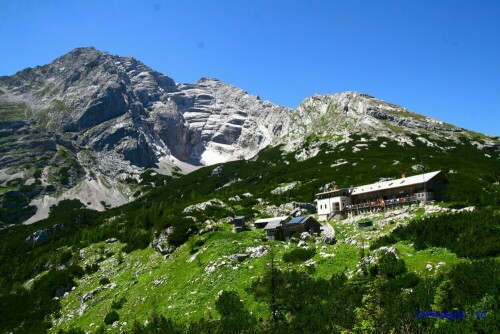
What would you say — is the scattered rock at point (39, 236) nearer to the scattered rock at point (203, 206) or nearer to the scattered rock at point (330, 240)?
the scattered rock at point (203, 206)

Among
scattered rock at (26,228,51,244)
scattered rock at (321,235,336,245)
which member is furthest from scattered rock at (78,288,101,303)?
scattered rock at (26,228,51,244)

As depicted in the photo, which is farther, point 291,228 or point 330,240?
point 291,228

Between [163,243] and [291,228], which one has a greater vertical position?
[291,228]

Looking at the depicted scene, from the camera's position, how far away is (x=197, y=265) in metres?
48.1

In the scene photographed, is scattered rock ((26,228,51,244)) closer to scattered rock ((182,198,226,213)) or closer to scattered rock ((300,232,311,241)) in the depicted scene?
scattered rock ((182,198,226,213))

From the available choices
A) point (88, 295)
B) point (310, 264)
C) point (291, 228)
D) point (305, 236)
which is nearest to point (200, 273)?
point (310, 264)

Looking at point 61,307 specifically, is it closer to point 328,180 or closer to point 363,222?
point 363,222

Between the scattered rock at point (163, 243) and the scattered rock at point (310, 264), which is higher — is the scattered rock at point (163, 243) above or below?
above

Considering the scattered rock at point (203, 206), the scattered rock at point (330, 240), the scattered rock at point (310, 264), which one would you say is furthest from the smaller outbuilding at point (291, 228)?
the scattered rock at point (203, 206)

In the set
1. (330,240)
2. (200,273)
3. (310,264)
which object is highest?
(330,240)

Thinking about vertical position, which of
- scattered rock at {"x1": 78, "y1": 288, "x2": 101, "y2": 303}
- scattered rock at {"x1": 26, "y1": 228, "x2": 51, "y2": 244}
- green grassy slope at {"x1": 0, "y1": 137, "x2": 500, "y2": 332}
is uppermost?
scattered rock at {"x1": 26, "y1": 228, "x2": 51, "y2": 244}

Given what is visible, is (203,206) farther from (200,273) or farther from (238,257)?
(200,273)

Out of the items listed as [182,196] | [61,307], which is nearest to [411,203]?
[61,307]

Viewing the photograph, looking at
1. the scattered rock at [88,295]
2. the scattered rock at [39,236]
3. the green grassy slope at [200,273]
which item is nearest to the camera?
the green grassy slope at [200,273]
